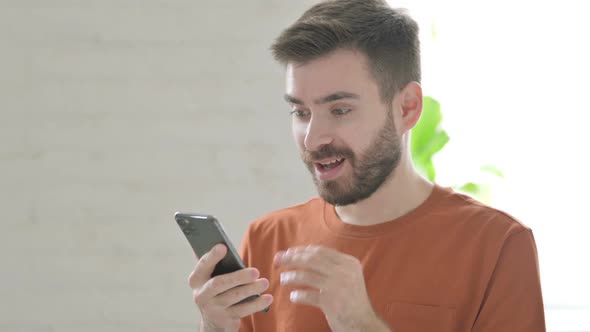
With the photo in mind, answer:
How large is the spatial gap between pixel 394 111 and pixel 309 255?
0.40 m

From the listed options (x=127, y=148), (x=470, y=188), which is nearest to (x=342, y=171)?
(x=470, y=188)

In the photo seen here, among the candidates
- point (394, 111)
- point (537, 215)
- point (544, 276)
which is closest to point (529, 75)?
point (537, 215)

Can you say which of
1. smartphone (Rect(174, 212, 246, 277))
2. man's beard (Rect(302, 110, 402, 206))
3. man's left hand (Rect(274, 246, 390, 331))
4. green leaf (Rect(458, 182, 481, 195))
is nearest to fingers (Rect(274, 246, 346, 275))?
man's left hand (Rect(274, 246, 390, 331))

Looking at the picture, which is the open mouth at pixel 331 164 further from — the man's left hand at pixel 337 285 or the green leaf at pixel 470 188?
the green leaf at pixel 470 188

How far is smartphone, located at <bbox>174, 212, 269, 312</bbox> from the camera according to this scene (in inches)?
57.2

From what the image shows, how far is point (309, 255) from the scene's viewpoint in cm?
138

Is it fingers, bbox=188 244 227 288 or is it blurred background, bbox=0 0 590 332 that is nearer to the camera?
fingers, bbox=188 244 227 288

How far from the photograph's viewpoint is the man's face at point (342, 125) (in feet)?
5.14

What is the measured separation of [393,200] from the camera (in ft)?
5.38

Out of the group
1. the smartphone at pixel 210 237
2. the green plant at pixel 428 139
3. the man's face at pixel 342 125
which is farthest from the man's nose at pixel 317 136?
the green plant at pixel 428 139

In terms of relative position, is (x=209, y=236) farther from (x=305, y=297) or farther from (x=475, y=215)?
(x=475, y=215)

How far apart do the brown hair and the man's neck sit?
16 centimetres

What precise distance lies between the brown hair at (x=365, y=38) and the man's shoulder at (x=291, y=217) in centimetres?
28

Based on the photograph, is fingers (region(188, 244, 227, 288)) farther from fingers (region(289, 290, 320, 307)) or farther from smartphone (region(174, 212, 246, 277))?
fingers (region(289, 290, 320, 307))
